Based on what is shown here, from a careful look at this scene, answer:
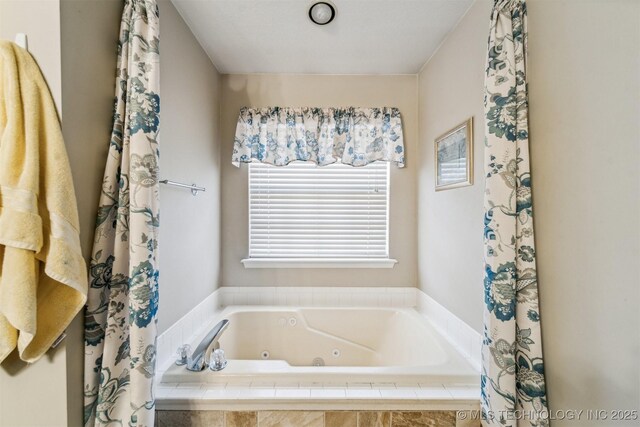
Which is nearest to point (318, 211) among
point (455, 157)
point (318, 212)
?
point (318, 212)

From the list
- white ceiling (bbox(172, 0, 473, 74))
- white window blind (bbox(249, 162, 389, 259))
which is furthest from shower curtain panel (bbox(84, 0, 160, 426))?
white window blind (bbox(249, 162, 389, 259))

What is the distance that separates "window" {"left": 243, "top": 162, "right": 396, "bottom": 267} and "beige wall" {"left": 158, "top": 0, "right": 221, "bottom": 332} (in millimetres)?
357

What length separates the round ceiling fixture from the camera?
1505 mm

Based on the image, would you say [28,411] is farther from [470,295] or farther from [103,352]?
[470,295]

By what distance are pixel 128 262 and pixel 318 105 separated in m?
1.71

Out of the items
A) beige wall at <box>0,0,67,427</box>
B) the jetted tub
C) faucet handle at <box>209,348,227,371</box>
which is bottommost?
the jetted tub

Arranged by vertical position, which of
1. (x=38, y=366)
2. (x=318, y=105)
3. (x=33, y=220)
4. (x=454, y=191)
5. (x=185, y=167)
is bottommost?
(x=38, y=366)

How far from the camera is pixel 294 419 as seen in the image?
3.81ft

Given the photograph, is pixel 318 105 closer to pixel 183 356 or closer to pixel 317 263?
pixel 317 263

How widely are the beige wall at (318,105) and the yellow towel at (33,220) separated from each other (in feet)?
4.62

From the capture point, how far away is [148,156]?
3.35 ft

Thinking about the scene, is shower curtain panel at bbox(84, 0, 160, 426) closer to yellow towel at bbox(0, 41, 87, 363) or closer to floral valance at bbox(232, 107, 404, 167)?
yellow towel at bbox(0, 41, 87, 363)

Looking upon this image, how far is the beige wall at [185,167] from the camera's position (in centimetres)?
145

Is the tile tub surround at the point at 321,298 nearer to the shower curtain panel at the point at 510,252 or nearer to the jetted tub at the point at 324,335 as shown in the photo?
the jetted tub at the point at 324,335
